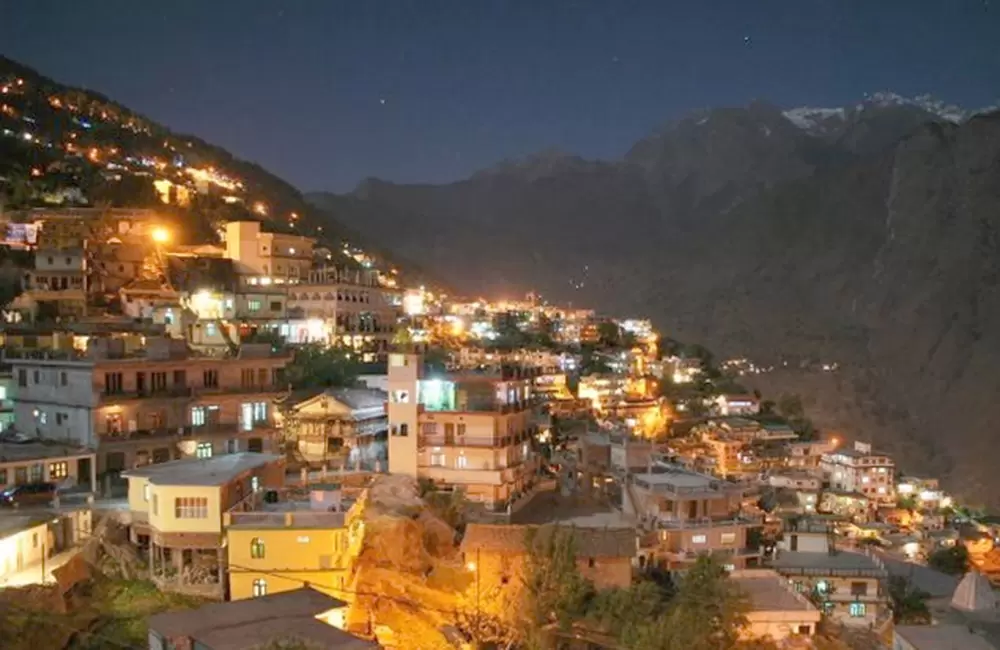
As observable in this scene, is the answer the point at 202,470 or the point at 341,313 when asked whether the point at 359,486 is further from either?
the point at 341,313

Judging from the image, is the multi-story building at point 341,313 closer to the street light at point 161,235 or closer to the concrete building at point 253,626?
the street light at point 161,235

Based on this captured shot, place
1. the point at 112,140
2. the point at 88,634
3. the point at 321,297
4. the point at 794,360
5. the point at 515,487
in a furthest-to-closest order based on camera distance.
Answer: the point at 794,360 < the point at 112,140 < the point at 321,297 < the point at 515,487 < the point at 88,634

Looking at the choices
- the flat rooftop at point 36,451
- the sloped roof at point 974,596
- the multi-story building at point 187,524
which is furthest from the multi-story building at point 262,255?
the sloped roof at point 974,596

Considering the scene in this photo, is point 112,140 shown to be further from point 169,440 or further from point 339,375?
point 169,440

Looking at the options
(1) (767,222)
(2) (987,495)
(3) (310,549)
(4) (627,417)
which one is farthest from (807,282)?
(3) (310,549)

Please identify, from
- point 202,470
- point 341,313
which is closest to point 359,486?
point 202,470
